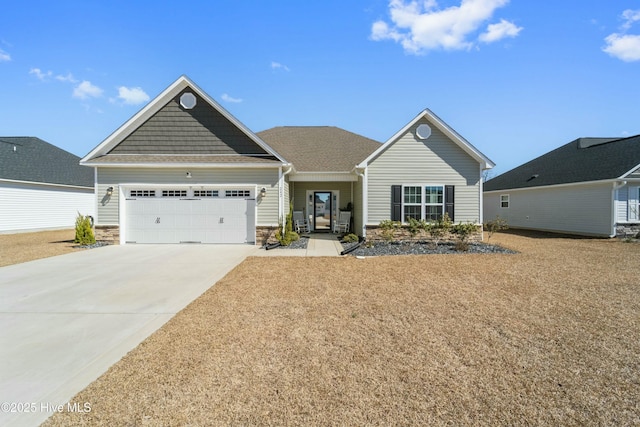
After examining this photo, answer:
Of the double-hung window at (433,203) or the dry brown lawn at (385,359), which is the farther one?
the double-hung window at (433,203)

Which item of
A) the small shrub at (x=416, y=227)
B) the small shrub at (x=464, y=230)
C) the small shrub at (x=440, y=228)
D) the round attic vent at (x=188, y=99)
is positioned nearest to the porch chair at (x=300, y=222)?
the small shrub at (x=416, y=227)

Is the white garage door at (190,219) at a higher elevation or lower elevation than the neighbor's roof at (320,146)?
lower

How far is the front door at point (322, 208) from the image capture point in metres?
16.5

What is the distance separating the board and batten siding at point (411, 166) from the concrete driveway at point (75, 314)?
570 cm

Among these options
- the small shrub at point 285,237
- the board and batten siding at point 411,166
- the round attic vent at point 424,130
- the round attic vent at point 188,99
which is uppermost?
the round attic vent at point 188,99

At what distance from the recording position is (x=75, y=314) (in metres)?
4.69

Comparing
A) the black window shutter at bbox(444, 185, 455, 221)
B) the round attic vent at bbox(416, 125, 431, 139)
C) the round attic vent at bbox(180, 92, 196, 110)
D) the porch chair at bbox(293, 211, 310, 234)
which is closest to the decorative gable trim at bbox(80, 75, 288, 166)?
the round attic vent at bbox(180, 92, 196, 110)

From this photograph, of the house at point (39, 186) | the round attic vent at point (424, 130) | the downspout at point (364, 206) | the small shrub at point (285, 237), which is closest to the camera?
the small shrub at point (285, 237)

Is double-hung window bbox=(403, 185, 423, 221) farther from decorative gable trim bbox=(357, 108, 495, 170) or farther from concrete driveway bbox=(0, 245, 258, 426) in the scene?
concrete driveway bbox=(0, 245, 258, 426)

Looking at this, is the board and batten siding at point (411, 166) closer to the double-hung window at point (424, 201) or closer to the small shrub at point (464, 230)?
the double-hung window at point (424, 201)

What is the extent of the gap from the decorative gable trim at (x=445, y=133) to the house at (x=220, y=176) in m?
0.04

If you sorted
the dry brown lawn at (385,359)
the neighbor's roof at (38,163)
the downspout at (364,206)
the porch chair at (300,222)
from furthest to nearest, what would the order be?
the neighbor's roof at (38,163) → the porch chair at (300,222) → the downspout at (364,206) → the dry brown lawn at (385,359)

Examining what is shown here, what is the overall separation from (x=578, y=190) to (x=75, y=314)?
818 inches

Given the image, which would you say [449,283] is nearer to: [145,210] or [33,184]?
[145,210]
